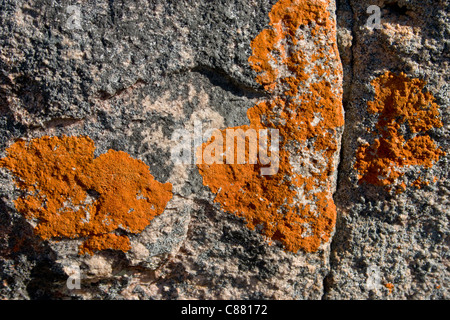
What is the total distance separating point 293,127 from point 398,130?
357 millimetres

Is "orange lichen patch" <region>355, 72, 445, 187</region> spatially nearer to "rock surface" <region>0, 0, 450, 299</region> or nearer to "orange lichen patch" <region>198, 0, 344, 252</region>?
"rock surface" <region>0, 0, 450, 299</region>

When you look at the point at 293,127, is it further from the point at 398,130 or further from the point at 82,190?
the point at 82,190

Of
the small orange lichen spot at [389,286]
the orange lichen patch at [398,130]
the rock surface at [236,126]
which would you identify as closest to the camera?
the rock surface at [236,126]

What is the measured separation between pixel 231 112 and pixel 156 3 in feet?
1.31

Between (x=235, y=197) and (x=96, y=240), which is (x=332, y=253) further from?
(x=96, y=240)

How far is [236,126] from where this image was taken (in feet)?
3.97

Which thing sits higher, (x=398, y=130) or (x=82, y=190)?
(x=398, y=130)

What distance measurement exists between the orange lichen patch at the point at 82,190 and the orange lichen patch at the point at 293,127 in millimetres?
208

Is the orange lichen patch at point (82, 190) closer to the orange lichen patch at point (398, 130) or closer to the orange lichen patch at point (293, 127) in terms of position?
the orange lichen patch at point (293, 127)

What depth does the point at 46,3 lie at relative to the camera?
110cm

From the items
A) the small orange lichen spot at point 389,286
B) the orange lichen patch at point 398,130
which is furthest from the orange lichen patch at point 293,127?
the small orange lichen spot at point 389,286

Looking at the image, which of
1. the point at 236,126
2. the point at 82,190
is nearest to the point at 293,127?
the point at 236,126

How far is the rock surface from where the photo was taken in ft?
3.69

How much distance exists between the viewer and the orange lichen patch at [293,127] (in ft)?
3.87
